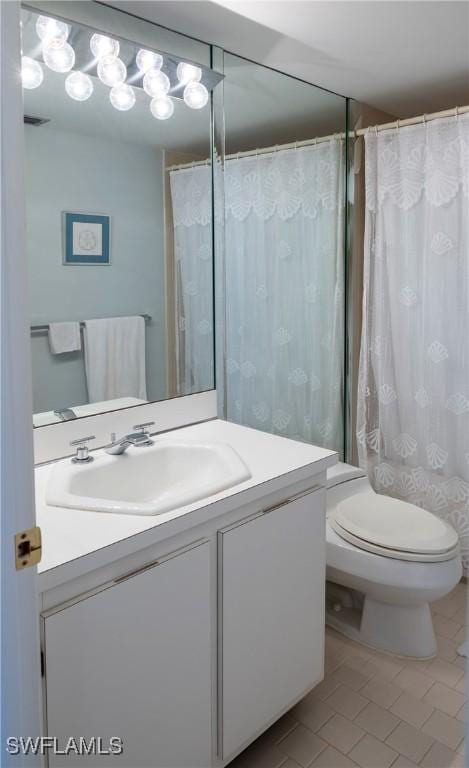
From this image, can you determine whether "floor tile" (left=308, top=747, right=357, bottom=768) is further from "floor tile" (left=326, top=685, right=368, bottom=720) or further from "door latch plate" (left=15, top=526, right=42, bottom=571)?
"door latch plate" (left=15, top=526, right=42, bottom=571)

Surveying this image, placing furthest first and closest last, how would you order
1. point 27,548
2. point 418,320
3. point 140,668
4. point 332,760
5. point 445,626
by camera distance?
1. point 418,320
2. point 445,626
3. point 332,760
4. point 140,668
5. point 27,548

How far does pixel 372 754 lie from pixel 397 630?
1.76ft

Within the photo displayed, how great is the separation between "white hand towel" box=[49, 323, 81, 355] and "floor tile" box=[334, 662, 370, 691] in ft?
4.87

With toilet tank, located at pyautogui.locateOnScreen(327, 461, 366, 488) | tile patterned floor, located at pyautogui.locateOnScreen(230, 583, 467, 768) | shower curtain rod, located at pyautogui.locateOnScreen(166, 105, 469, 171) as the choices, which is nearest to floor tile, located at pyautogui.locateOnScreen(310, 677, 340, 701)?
tile patterned floor, located at pyautogui.locateOnScreen(230, 583, 467, 768)

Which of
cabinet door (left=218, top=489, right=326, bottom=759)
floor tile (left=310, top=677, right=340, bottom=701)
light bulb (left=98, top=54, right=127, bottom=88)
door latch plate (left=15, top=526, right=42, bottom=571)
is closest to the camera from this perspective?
door latch plate (left=15, top=526, right=42, bottom=571)

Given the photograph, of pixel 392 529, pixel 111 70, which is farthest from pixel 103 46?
pixel 392 529

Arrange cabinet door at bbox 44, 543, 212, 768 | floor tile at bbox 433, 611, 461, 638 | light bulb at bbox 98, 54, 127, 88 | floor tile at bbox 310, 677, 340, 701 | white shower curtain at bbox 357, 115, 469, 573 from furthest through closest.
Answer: white shower curtain at bbox 357, 115, 469, 573 < floor tile at bbox 433, 611, 461, 638 < floor tile at bbox 310, 677, 340, 701 < light bulb at bbox 98, 54, 127, 88 < cabinet door at bbox 44, 543, 212, 768

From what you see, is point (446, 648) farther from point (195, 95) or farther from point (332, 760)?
point (195, 95)

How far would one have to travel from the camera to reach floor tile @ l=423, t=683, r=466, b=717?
1921 mm

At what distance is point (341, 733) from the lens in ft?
5.96

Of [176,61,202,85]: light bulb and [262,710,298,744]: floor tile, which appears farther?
[176,61,202,85]: light bulb

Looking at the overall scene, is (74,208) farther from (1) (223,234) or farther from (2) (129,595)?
(2) (129,595)

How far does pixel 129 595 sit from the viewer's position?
128 centimetres

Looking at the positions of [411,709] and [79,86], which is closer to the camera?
[79,86]
